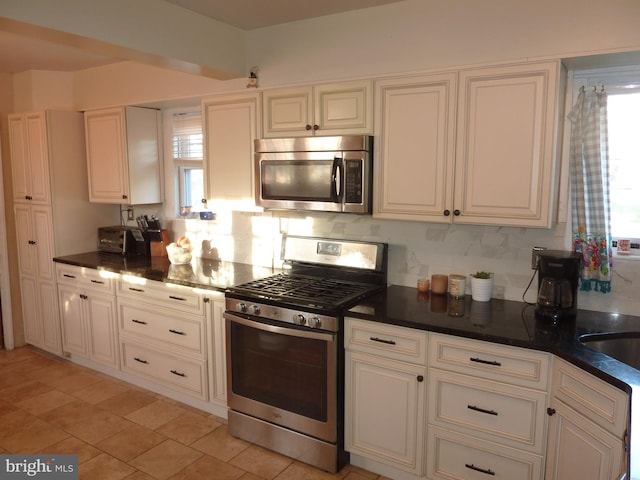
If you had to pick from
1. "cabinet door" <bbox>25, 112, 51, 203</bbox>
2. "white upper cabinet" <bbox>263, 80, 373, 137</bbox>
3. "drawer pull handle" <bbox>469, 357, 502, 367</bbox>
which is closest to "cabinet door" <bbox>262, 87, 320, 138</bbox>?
"white upper cabinet" <bbox>263, 80, 373, 137</bbox>

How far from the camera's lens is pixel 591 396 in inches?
69.7

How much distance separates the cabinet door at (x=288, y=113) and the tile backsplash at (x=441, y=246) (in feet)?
2.00

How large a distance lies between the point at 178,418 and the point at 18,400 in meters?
1.25

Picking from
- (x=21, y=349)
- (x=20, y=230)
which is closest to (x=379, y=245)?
(x=20, y=230)

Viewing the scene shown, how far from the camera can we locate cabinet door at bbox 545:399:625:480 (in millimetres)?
1675

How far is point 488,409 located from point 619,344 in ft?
2.13

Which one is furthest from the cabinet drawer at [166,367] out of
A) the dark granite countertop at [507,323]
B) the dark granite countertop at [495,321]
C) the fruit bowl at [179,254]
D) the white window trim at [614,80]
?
the white window trim at [614,80]

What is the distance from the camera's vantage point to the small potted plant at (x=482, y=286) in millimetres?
2594

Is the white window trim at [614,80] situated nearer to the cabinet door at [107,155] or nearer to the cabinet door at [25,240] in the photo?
the cabinet door at [107,155]

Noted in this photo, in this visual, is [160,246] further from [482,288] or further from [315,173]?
[482,288]

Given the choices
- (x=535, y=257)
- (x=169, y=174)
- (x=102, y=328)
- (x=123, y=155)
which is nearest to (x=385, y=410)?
(x=535, y=257)

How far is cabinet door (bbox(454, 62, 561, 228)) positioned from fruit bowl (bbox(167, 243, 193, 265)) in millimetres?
2103

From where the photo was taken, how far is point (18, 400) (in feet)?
11.1

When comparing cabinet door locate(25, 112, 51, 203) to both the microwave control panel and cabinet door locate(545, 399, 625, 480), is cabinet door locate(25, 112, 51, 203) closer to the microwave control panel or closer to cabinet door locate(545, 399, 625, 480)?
the microwave control panel
